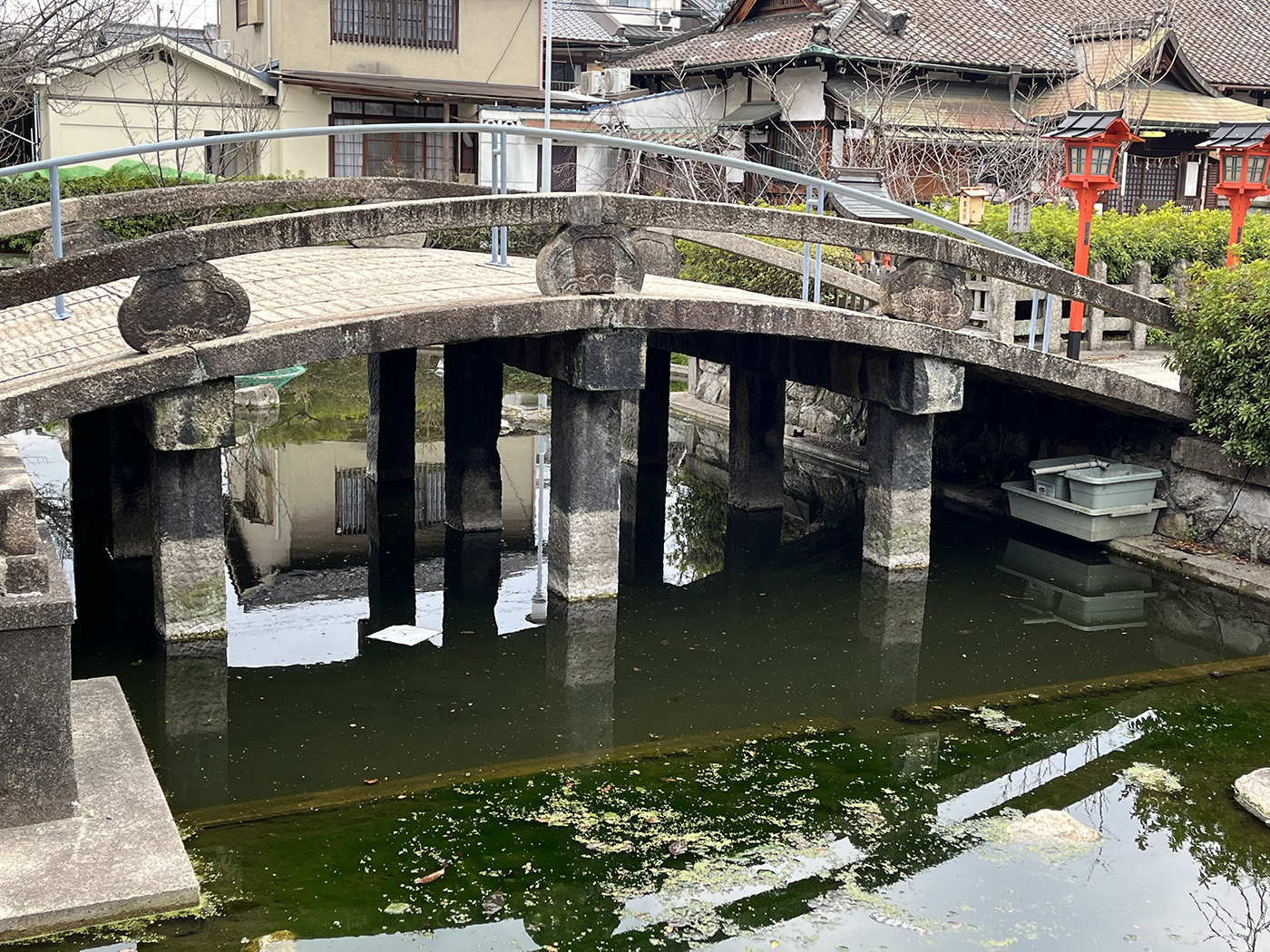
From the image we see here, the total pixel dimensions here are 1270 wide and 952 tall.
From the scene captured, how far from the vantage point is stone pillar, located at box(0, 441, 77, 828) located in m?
6.74

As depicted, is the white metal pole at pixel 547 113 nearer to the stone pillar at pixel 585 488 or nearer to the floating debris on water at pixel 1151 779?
the stone pillar at pixel 585 488

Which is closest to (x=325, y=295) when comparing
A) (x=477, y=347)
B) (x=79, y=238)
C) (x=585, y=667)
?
(x=477, y=347)

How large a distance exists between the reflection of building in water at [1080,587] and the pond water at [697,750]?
0.05 metres

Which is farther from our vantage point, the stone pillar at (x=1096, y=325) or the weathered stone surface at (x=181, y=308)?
the stone pillar at (x=1096, y=325)

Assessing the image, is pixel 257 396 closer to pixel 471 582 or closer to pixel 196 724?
pixel 471 582

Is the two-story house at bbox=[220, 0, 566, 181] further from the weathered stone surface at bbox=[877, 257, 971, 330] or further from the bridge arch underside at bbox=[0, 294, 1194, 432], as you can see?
the weathered stone surface at bbox=[877, 257, 971, 330]

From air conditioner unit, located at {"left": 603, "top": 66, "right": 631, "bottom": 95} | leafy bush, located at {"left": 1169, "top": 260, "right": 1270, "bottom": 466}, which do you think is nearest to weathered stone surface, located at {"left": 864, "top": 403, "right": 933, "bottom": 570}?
leafy bush, located at {"left": 1169, "top": 260, "right": 1270, "bottom": 466}

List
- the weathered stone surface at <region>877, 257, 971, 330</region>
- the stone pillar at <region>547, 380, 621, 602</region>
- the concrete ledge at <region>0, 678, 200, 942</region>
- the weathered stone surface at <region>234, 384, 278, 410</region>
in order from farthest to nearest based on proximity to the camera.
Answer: the weathered stone surface at <region>234, 384, 278, 410</region> < the weathered stone surface at <region>877, 257, 971, 330</region> < the stone pillar at <region>547, 380, 621, 602</region> < the concrete ledge at <region>0, 678, 200, 942</region>

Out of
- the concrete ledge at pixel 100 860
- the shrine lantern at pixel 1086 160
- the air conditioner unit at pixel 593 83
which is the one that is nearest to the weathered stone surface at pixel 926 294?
the shrine lantern at pixel 1086 160

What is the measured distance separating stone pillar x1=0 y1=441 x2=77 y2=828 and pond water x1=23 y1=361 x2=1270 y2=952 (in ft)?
3.11

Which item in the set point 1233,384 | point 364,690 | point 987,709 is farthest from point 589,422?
point 1233,384

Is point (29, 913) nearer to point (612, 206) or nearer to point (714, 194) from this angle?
point (612, 206)

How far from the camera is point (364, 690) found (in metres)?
10.1

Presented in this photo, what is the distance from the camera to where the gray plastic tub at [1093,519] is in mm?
13992
